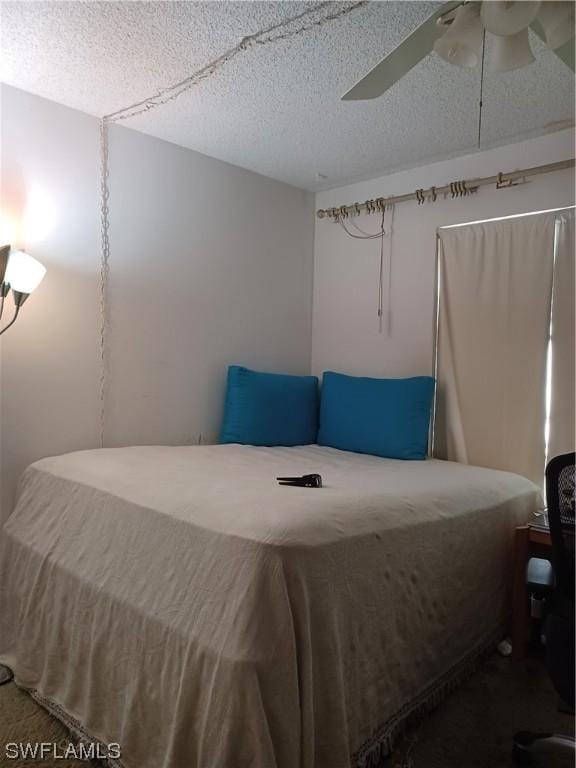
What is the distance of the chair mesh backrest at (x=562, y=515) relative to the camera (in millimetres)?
1507

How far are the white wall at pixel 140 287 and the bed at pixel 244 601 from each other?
42 centimetres

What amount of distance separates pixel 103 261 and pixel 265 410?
114 cm

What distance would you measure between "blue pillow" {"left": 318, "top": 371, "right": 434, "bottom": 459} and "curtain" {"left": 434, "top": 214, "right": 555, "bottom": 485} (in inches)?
8.7

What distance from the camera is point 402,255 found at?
320 centimetres

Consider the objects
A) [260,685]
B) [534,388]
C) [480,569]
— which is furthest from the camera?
[534,388]

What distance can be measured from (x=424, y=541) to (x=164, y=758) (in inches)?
38.6

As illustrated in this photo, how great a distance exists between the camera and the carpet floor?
1.58 meters

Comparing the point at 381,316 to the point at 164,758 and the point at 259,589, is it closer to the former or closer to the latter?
the point at 259,589

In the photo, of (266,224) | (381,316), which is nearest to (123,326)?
(266,224)

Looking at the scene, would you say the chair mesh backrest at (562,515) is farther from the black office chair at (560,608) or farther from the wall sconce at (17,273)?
the wall sconce at (17,273)

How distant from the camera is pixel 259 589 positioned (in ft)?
4.28

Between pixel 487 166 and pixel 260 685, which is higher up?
pixel 487 166

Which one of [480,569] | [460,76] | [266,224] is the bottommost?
[480,569]

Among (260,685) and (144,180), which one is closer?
(260,685)
